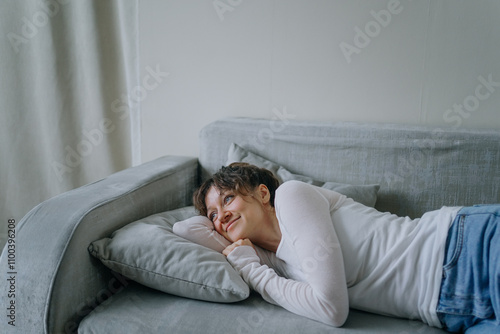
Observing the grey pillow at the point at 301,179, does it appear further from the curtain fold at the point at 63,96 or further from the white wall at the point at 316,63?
the curtain fold at the point at 63,96

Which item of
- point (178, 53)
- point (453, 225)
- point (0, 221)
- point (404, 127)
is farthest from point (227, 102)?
point (0, 221)

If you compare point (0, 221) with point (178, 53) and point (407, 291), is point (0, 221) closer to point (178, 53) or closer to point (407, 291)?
point (178, 53)

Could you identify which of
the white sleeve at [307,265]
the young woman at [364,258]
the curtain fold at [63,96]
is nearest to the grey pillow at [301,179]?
the young woman at [364,258]

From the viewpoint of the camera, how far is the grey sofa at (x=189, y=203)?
1.08 metres

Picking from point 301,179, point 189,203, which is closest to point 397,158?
point 301,179

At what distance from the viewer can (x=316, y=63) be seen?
179 cm

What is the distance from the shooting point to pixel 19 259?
1.12 meters

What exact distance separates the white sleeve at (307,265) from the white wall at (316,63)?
74 cm

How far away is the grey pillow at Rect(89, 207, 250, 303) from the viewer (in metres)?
1.12

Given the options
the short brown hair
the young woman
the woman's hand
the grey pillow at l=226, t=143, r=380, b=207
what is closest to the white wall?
the grey pillow at l=226, t=143, r=380, b=207

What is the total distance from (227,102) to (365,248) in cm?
102

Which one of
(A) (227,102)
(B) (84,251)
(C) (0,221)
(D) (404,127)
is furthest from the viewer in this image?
(C) (0,221)

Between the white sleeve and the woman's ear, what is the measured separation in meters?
0.15

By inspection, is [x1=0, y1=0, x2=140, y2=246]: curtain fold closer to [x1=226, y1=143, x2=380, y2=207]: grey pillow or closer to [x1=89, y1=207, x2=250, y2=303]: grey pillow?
[x1=226, y1=143, x2=380, y2=207]: grey pillow
